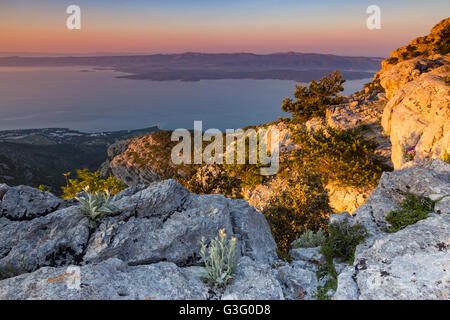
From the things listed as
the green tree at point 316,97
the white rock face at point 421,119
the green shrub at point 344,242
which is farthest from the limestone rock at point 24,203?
the green tree at point 316,97

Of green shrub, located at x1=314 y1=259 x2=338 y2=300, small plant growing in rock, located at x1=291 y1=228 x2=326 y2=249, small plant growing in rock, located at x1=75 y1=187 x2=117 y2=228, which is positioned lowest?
small plant growing in rock, located at x1=291 y1=228 x2=326 y2=249

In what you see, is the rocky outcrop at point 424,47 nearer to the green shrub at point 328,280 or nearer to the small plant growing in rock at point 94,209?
the green shrub at point 328,280

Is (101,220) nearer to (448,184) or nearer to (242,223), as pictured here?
(242,223)

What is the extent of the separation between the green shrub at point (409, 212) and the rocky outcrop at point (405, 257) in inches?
7.0

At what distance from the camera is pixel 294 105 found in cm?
2730

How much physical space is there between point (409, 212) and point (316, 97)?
76.1ft

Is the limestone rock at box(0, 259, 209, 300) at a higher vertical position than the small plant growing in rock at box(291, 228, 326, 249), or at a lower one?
higher

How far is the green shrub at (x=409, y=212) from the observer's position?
6223 millimetres

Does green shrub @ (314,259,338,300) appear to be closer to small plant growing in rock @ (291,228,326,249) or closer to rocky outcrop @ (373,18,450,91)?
small plant growing in rock @ (291,228,326,249)

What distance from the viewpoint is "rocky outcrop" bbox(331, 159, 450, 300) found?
4000 mm

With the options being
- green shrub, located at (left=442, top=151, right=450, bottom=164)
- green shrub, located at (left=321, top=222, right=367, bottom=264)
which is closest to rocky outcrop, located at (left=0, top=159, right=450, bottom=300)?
green shrub, located at (left=321, top=222, right=367, bottom=264)

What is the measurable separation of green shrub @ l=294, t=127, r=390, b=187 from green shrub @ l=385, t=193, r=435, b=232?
7.67 metres

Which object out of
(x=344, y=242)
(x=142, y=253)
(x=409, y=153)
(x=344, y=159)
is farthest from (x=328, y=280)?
(x=344, y=159)
